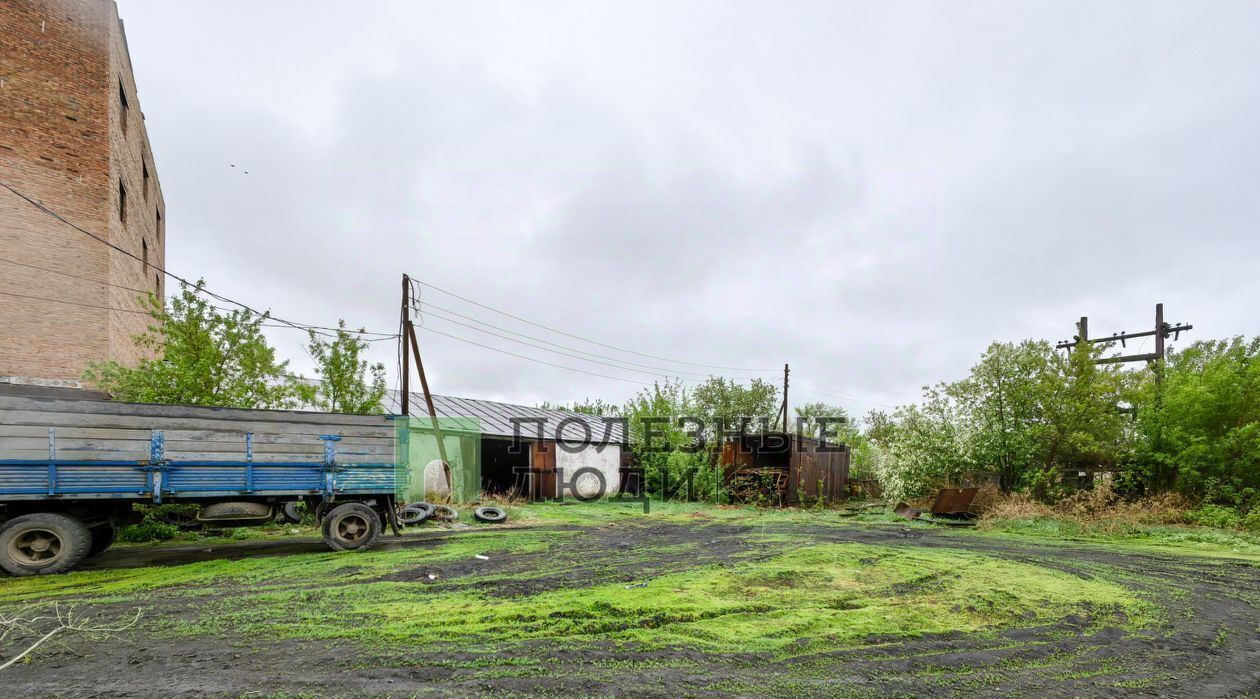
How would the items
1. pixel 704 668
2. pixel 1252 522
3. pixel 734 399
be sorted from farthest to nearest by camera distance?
pixel 734 399 → pixel 1252 522 → pixel 704 668

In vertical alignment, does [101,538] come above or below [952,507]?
above

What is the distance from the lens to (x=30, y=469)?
7.55 metres

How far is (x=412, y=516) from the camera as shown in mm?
13078

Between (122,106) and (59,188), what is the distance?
430cm

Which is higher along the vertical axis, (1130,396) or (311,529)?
(1130,396)

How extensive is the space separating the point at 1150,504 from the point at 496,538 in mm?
16312

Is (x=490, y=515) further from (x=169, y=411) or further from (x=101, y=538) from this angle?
(x=169, y=411)

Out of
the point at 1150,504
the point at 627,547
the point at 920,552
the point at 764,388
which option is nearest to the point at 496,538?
the point at 627,547

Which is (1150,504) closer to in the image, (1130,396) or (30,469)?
(1130,396)

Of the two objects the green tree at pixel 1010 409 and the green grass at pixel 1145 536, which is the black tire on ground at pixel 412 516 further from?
the green tree at pixel 1010 409

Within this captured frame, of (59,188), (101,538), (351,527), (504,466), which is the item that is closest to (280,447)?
(351,527)

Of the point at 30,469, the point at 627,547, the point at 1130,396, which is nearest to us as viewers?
the point at 30,469

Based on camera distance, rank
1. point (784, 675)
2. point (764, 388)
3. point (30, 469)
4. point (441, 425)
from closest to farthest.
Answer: point (784, 675) < point (30, 469) < point (441, 425) < point (764, 388)

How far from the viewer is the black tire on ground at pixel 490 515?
1417 cm
